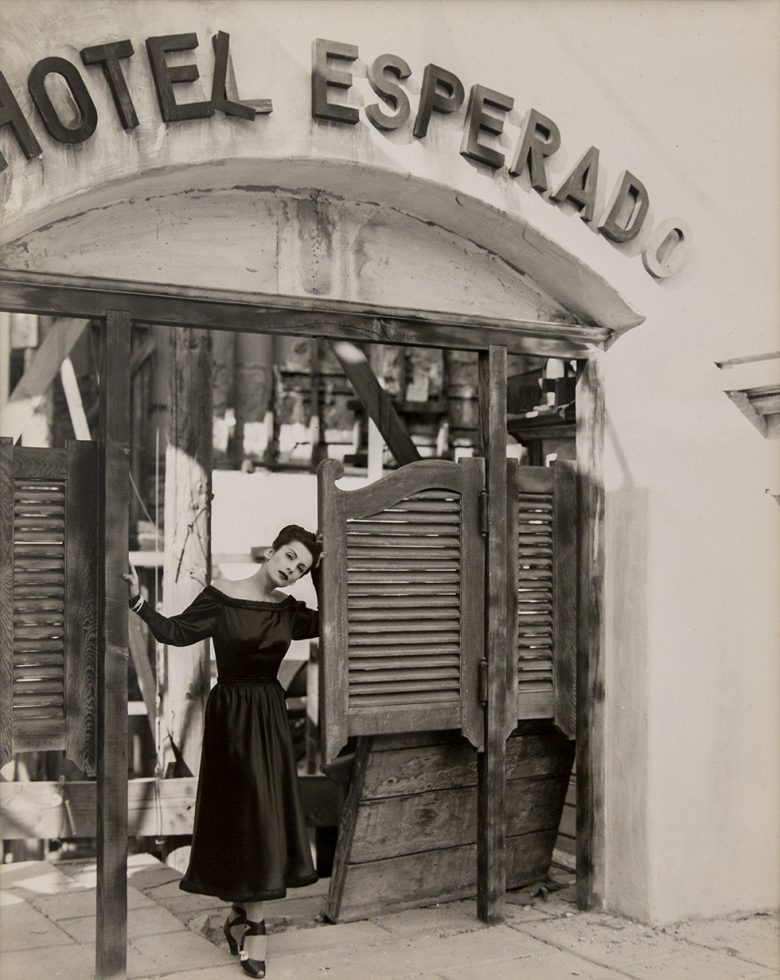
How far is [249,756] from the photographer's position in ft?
→ 18.0

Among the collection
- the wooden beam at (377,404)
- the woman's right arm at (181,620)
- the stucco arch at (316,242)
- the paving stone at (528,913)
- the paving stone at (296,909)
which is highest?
the stucco arch at (316,242)

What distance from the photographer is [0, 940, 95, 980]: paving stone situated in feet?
17.7

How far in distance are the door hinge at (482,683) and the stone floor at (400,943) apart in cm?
113

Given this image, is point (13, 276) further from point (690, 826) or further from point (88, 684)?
point (690, 826)

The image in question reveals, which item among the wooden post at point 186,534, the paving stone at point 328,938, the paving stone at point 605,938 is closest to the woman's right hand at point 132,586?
the paving stone at point 328,938

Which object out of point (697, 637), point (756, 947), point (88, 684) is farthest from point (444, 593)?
point (756, 947)

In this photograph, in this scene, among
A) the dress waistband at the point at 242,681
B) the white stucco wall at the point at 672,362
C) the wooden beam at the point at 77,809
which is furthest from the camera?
the wooden beam at the point at 77,809

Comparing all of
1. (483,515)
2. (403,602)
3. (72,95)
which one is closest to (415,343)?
(483,515)

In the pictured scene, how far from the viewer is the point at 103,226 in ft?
17.6

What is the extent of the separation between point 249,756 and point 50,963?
1307 millimetres

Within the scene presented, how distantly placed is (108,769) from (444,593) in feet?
5.89

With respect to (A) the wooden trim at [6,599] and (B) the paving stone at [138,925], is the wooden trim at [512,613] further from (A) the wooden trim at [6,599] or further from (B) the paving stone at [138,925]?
(A) the wooden trim at [6,599]

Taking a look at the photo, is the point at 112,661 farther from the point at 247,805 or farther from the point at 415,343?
the point at 415,343

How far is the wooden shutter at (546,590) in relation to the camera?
6.30m
